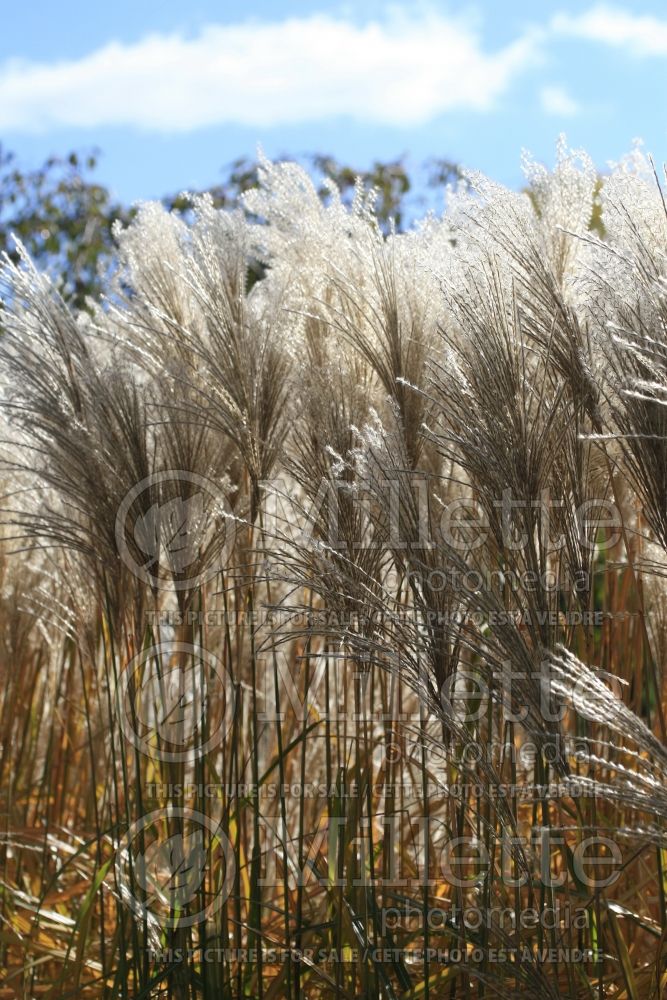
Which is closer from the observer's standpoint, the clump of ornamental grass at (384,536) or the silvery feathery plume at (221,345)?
the clump of ornamental grass at (384,536)

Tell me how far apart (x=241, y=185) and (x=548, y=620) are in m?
9.81

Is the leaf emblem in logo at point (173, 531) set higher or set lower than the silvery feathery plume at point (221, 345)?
lower

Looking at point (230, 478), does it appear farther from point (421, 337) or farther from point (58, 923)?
point (58, 923)

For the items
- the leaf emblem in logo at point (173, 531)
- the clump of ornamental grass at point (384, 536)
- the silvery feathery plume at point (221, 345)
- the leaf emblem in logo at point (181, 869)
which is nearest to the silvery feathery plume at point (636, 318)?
the clump of ornamental grass at point (384, 536)

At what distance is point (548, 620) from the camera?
1.82 m

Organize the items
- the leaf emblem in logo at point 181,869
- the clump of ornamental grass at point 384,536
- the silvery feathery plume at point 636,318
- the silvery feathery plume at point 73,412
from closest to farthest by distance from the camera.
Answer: the silvery feathery plume at point 636,318, the clump of ornamental grass at point 384,536, the silvery feathery plume at point 73,412, the leaf emblem in logo at point 181,869

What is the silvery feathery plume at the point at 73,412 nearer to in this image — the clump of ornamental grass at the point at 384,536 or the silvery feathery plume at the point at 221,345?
the clump of ornamental grass at the point at 384,536

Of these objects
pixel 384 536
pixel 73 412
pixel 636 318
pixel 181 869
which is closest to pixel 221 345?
pixel 73 412

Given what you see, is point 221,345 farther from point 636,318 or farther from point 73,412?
point 636,318

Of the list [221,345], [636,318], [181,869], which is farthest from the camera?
[181,869]

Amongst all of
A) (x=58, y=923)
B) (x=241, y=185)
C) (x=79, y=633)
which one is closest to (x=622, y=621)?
(x=79, y=633)

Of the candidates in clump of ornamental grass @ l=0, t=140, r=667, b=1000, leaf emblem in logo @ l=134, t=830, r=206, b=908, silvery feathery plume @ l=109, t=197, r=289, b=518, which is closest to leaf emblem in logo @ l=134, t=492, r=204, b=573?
clump of ornamental grass @ l=0, t=140, r=667, b=1000

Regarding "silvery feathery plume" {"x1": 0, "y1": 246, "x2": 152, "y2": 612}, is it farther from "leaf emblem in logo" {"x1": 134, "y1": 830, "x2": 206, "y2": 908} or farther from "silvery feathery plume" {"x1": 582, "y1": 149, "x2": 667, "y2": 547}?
"silvery feathery plume" {"x1": 582, "y1": 149, "x2": 667, "y2": 547}

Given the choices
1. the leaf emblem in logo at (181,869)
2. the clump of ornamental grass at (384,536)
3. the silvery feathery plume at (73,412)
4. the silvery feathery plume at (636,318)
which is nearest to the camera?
the silvery feathery plume at (636,318)
